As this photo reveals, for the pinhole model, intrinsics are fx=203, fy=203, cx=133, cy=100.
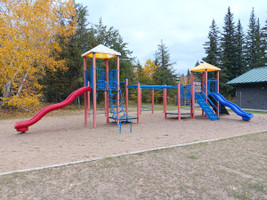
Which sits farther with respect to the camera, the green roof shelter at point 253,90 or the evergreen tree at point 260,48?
the evergreen tree at point 260,48

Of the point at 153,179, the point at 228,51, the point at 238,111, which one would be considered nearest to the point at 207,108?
the point at 238,111

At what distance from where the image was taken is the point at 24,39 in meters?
14.9

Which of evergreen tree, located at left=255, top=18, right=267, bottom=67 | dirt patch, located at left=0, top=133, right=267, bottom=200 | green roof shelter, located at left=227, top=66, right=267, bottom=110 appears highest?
evergreen tree, located at left=255, top=18, right=267, bottom=67

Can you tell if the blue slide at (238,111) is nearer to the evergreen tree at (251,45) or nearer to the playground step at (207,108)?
the playground step at (207,108)

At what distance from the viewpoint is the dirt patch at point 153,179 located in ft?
9.72

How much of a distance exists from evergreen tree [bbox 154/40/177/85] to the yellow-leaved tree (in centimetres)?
1563

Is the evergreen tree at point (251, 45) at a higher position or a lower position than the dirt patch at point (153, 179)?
higher

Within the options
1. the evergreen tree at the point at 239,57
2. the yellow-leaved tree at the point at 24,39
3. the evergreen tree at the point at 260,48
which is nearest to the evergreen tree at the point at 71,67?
the yellow-leaved tree at the point at 24,39

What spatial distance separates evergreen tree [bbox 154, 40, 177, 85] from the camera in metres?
29.2

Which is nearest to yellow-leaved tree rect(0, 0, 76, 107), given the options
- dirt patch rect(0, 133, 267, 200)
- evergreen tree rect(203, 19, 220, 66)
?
dirt patch rect(0, 133, 267, 200)

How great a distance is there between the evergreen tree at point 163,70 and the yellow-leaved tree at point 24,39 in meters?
15.6

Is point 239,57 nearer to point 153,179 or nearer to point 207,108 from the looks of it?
point 207,108

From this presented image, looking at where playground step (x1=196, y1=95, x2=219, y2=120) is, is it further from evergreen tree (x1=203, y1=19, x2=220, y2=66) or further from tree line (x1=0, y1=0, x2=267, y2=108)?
evergreen tree (x1=203, y1=19, x2=220, y2=66)

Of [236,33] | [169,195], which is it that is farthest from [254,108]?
[236,33]
